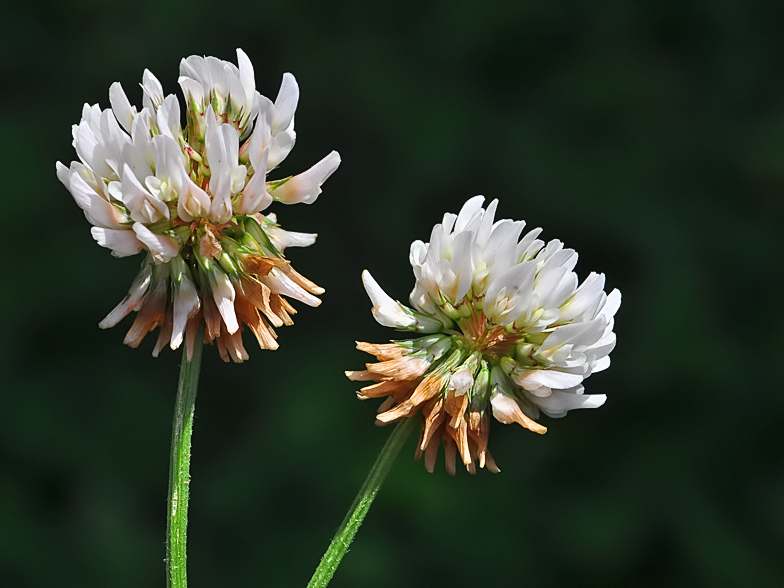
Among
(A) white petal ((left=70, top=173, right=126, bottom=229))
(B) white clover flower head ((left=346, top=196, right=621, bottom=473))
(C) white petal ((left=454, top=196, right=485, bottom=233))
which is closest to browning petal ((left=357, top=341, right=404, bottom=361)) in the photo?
(B) white clover flower head ((left=346, top=196, right=621, bottom=473))

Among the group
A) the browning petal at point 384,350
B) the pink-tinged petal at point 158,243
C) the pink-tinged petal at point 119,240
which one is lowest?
the pink-tinged petal at point 119,240

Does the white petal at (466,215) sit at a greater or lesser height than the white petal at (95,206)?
greater

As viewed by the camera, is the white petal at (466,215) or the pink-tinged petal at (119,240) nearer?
the pink-tinged petal at (119,240)

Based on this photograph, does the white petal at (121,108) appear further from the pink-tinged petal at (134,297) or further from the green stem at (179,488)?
the green stem at (179,488)

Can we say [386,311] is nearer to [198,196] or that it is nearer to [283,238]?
[283,238]

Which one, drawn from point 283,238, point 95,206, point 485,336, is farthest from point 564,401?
point 95,206

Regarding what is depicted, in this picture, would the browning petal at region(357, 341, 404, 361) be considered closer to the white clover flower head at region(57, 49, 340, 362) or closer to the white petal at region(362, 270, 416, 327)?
the white petal at region(362, 270, 416, 327)

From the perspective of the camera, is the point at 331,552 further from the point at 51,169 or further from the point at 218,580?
the point at 51,169

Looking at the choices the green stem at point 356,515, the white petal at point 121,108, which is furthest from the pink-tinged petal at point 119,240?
the green stem at point 356,515
